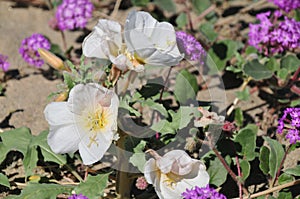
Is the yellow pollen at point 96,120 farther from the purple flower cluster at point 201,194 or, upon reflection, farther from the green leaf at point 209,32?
the green leaf at point 209,32

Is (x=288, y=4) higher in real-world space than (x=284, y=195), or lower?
higher

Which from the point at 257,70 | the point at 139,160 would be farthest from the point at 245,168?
the point at 257,70

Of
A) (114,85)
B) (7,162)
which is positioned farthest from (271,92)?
(7,162)

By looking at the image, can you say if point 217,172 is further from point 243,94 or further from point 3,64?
point 3,64

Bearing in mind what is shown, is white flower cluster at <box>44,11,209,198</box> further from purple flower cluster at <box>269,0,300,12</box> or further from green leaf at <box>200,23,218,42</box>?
purple flower cluster at <box>269,0,300,12</box>

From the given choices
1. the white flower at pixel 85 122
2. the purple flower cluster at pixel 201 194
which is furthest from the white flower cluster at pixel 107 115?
the purple flower cluster at pixel 201 194

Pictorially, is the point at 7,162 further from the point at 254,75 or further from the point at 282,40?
the point at 282,40
